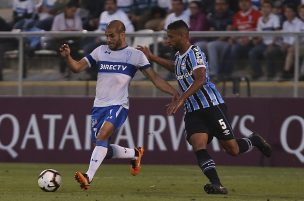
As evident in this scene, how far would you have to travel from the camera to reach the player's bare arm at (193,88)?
37.9 feet

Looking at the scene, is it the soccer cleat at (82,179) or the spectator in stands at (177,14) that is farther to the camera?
the spectator in stands at (177,14)

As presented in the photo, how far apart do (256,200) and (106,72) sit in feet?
9.78

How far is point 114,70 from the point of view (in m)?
13.1

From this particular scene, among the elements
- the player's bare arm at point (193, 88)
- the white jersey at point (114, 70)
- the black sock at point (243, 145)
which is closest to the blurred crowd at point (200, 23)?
the black sock at point (243, 145)

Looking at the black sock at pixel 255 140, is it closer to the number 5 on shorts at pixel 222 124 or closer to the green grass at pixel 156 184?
the green grass at pixel 156 184

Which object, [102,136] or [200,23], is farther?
Result: [200,23]

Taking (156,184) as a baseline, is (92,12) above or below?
above

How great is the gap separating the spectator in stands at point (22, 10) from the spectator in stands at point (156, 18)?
2.83m

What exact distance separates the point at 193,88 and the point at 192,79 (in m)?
0.41

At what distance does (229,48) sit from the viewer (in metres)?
18.0

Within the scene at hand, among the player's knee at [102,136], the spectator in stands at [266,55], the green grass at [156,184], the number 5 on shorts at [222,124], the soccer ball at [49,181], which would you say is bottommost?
the green grass at [156,184]

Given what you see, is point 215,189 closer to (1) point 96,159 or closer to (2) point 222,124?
(2) point 222,124

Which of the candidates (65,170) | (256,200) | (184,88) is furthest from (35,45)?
(256,200)

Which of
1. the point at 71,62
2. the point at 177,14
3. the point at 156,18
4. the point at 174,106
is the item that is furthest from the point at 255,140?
the point at 156,18
